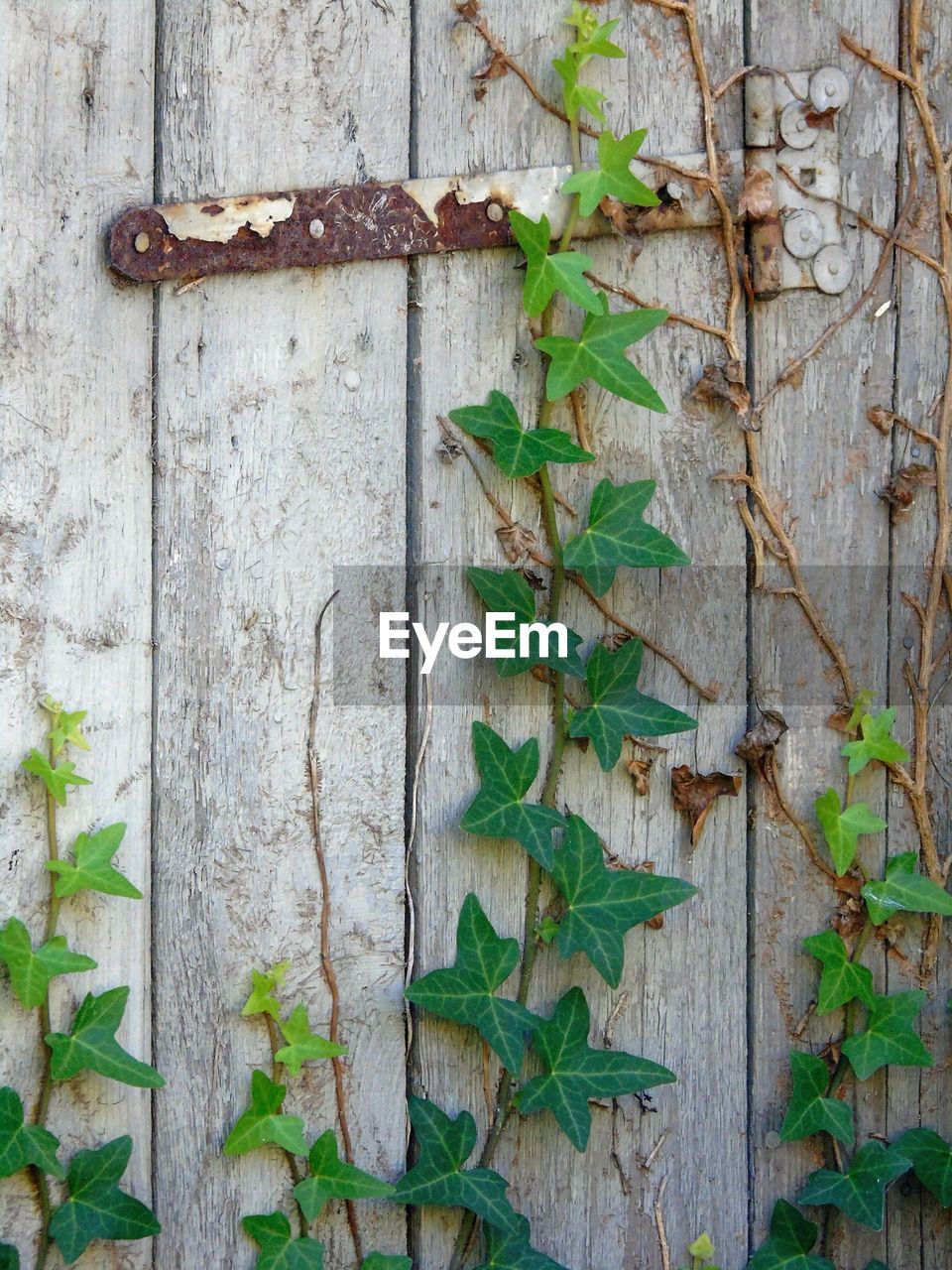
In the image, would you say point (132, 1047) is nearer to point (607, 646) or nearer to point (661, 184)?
point (607, 646)

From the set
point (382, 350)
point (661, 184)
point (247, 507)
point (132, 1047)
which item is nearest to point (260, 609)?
point (247, 507)

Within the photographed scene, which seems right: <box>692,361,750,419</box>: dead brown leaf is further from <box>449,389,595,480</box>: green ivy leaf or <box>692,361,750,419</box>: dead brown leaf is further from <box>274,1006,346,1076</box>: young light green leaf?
<box>274,1006,346,1076</box>: young light green leaf

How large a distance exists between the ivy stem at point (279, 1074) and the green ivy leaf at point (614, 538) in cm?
54

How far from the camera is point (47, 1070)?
1.12 metres

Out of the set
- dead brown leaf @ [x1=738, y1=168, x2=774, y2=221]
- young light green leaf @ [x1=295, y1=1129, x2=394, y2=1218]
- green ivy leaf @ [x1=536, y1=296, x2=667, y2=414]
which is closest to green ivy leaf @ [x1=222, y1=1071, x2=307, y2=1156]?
young light green leaf @ [x1=295, y1=1129, x2=394, y2=1218]

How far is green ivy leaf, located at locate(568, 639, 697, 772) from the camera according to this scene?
1.08m

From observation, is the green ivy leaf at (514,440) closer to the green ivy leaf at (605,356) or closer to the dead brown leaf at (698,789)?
the green ivy leaf at (605,356)

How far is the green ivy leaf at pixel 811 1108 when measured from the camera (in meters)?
1.09

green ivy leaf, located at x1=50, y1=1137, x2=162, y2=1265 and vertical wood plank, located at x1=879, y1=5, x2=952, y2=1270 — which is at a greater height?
vertical wood plank, located at x1=879, y1=5, x2=952, y2=1270

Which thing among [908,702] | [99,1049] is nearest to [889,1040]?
[908,702]

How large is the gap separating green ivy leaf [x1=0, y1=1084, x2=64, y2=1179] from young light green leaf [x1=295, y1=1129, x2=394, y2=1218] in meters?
0.23

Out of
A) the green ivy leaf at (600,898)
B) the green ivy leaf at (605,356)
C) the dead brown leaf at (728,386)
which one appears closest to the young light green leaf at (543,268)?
the green ivy leaf at (605,356)

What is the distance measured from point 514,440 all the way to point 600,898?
0.44 metres

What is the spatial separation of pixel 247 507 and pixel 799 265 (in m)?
0.60
